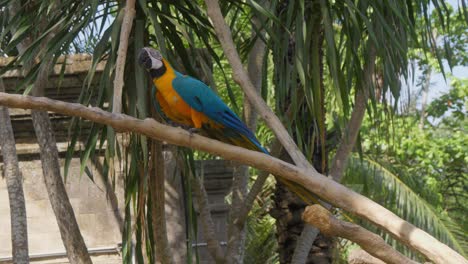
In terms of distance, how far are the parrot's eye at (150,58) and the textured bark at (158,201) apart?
2.31 feet

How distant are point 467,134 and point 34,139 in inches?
326

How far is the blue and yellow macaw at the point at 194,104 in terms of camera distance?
11.3ft

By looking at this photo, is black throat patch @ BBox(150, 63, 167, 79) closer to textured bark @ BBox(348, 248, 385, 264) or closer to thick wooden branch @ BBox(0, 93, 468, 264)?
thick wooden branch @ BBox(0, 93, 468, 264)

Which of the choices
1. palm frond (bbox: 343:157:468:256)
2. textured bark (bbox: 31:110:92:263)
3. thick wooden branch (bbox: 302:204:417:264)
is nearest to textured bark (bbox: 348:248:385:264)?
thick wooden branch (bbox: 302:204:417:264)

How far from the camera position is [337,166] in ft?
16.5

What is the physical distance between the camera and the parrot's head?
3521mm

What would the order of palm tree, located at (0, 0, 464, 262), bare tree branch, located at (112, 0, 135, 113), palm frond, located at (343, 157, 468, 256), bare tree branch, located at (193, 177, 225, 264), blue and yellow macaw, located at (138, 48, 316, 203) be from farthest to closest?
palm frond, located at (343, 157, 468, 256) < bare tree branch, located at (193, 177, 225, 264) < palm tree, located at (0, 0, 464, 262) < blue and yellow macaw, located at (138, 48, 316, 203) < bare tree branch, located at (112, 0, 135, 113)

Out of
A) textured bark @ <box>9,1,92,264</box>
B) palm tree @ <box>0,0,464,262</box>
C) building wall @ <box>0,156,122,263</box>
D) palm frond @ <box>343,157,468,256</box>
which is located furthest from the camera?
palm frond @ <box>343,157,468,256</box>

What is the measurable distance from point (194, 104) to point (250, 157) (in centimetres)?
73

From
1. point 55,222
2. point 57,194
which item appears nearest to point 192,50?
point 57,194

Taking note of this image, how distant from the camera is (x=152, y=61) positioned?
3.54m

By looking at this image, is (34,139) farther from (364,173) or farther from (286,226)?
(364,173)

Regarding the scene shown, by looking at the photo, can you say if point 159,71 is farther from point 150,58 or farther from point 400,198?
point 400,198

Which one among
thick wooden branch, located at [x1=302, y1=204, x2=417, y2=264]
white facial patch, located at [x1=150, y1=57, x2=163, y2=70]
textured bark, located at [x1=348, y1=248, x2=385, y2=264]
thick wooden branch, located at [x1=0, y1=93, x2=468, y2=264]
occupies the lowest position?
textured bark, located at [x1=348, y1=248, x2=385, y2=264]
